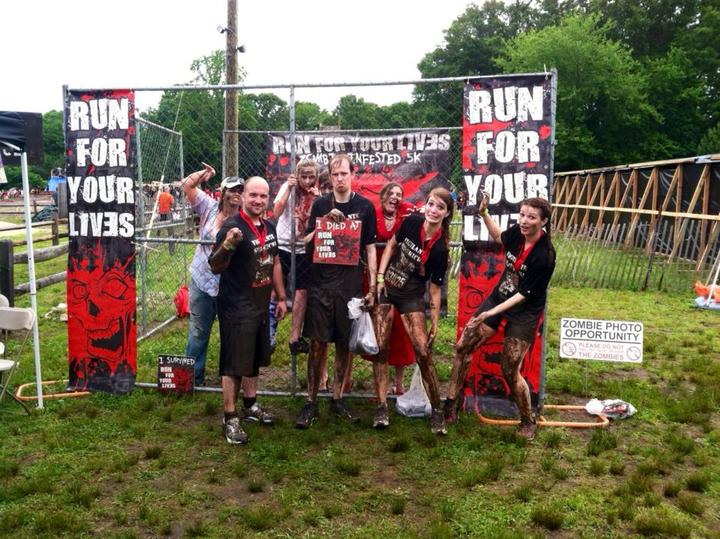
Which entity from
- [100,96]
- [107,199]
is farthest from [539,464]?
[100,96]

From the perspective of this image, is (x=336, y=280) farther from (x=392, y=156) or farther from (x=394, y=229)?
(x=392, y=156)

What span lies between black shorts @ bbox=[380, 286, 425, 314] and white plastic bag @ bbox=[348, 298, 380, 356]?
10.8 inches

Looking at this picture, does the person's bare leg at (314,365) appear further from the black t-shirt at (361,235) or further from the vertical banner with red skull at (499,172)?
the vertical banner with red skull at (499,172)

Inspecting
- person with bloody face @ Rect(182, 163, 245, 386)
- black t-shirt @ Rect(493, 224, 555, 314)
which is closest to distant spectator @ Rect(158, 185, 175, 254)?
person with bloody face @ Rect(182, 163, 245, 386)

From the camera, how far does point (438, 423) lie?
4.87 metres

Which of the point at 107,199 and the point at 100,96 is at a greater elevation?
the point at 100,96

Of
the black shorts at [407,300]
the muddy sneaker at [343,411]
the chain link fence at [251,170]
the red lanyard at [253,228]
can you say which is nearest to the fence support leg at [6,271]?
the chain link fence at [251,170]

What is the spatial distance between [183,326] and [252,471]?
183 inches

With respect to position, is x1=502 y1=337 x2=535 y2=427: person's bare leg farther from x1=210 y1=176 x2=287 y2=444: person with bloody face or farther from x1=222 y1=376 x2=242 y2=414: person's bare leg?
x1=222 y1=376 x2=242 y2=414: person's bare leg

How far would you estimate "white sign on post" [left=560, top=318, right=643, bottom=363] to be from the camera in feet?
17.5

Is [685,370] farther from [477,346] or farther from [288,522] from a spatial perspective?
[288,522]

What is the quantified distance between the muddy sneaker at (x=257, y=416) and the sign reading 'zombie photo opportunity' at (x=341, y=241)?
57.7 inches

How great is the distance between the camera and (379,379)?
5.06 meters

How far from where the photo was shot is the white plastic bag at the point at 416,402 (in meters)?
5.25
